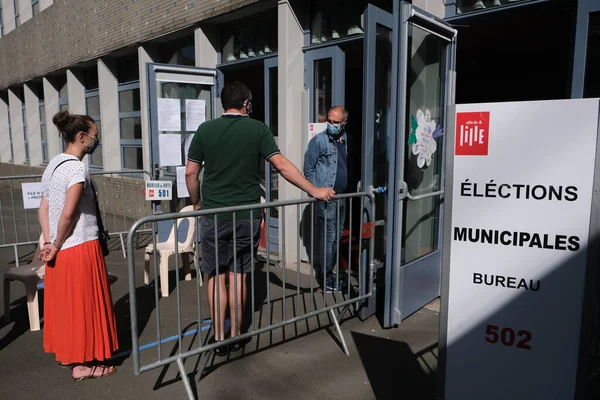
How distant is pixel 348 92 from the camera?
945 cm

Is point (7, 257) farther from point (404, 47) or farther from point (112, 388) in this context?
point (404, 47)

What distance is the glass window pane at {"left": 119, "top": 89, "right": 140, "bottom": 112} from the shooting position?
989 centimetres

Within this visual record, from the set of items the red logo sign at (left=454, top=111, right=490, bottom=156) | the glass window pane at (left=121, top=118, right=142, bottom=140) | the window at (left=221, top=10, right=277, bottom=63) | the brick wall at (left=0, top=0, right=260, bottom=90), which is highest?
the brick wall at (left=0, top=0, right=260, bottom=90)

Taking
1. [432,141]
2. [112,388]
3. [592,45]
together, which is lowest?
[112,388]

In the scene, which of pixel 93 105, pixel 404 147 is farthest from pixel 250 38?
pixel 93 105

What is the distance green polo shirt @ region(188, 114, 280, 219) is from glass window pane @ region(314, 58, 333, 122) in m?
2.53

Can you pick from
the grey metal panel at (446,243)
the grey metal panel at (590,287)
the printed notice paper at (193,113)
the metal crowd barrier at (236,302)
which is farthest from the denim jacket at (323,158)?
the grey metal panel at (590,287)

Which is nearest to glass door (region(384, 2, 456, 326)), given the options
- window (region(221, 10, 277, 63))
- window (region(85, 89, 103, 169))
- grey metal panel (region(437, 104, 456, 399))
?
grey metal panel (region(437, 104, 456, 399))

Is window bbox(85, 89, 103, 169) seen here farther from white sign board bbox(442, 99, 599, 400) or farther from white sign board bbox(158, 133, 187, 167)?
white sign board bbox(442, 99, 599, 400)

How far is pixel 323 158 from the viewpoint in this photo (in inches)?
199

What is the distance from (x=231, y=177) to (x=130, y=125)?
24.6 feet

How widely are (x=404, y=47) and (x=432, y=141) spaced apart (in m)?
1.16

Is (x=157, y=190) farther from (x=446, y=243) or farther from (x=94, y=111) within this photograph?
(x=94, y=111)

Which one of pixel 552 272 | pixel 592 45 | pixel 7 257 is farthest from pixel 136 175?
pixel 552 272
